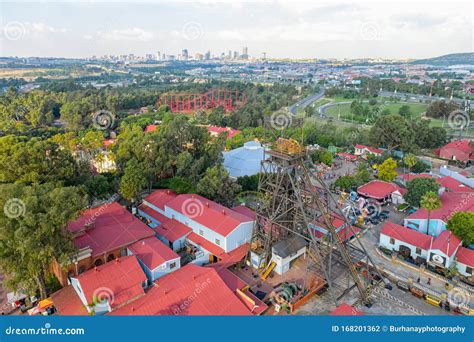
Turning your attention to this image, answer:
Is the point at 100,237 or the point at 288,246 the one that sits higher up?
the point at 100,237

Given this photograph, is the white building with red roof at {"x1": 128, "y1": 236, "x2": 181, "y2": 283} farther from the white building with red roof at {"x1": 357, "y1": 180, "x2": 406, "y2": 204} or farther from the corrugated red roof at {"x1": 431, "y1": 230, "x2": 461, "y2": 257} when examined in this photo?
the white building with red roof at {"x1": 357, "y1": 180, "x2": 406, "y2": 204}

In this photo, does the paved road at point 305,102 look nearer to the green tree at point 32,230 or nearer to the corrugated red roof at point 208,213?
the corrugated red roof at point 208,213

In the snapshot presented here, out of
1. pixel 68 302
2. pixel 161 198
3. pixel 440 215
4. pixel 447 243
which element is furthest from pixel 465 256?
pixel 68 302

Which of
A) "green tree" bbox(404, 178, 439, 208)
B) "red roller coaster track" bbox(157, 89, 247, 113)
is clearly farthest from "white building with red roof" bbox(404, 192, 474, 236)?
"red roller coaster track" bbox(157, 89, 247, 113)

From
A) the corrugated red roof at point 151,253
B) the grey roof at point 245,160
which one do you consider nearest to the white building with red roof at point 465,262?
the corrugated red roof at point 151,253

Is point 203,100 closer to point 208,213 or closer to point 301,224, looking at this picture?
point 208,213

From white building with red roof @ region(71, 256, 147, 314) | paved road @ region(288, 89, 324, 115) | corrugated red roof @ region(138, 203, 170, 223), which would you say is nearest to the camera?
white building with red roof @ region(71, 256, 147, 314)

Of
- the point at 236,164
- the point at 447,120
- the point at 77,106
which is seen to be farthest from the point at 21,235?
the point at 447,120
